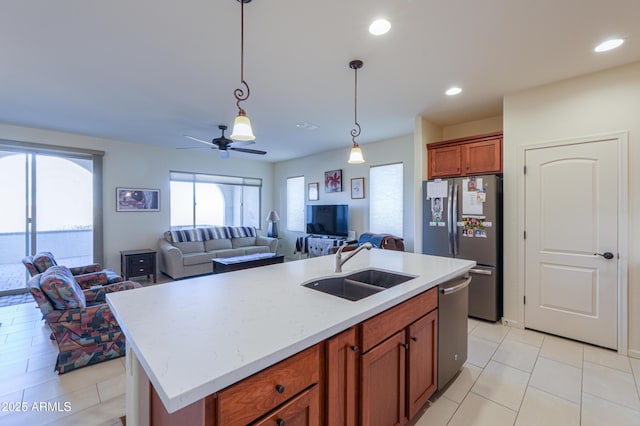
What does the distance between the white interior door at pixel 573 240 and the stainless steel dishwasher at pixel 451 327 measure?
4.71 feet

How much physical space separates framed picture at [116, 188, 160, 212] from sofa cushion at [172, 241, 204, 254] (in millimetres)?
940

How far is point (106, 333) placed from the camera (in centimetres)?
257

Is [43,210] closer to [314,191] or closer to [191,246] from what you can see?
[191,246]

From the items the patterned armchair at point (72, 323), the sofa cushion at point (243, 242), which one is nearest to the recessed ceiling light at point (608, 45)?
the patterned armchair at point (72, 323)

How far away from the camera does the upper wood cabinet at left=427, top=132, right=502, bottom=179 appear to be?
11.1 feet

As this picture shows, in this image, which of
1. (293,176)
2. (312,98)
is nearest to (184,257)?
(293,176)

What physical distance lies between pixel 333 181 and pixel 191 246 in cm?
340

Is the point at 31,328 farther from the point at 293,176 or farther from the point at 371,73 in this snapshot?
the point at 293,176

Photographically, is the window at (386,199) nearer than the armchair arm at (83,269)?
No

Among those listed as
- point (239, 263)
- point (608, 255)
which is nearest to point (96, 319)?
point (239, 263)

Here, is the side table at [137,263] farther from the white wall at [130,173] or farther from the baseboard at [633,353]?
the baseboard at [633,353]

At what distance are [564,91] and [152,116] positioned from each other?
16.6 feet

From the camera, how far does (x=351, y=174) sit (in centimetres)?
598

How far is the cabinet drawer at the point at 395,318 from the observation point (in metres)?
1.34
